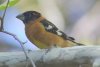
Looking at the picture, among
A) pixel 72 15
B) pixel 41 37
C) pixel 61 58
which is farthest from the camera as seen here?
pixel 72 15

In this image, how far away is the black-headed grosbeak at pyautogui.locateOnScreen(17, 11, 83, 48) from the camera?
148 cm

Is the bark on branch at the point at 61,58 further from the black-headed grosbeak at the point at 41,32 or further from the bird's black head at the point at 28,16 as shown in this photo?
the bird's black head at the point at 28,16

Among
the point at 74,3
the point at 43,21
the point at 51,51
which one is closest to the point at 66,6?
the point at 74,3

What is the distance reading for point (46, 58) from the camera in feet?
3.50

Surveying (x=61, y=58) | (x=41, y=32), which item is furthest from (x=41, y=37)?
(x=61, y=58)

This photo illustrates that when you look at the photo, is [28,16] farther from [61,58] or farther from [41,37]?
[61,58]

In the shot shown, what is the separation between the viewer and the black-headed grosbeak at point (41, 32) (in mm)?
1482

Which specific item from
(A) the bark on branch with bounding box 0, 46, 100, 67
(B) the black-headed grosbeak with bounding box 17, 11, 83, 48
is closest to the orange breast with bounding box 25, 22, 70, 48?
(B) the black-headed grosbeak with bounding box 17, 11, 83, 48

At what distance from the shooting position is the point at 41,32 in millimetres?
1570

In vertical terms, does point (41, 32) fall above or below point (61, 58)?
above

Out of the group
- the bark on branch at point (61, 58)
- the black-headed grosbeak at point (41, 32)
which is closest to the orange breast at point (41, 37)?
the black-headed grosbeak at point (41, 32)

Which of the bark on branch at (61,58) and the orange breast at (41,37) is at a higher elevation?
the orange breast at (41,37)

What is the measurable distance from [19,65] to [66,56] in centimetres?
13

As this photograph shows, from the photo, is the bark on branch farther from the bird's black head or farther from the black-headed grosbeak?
the bird's black head
